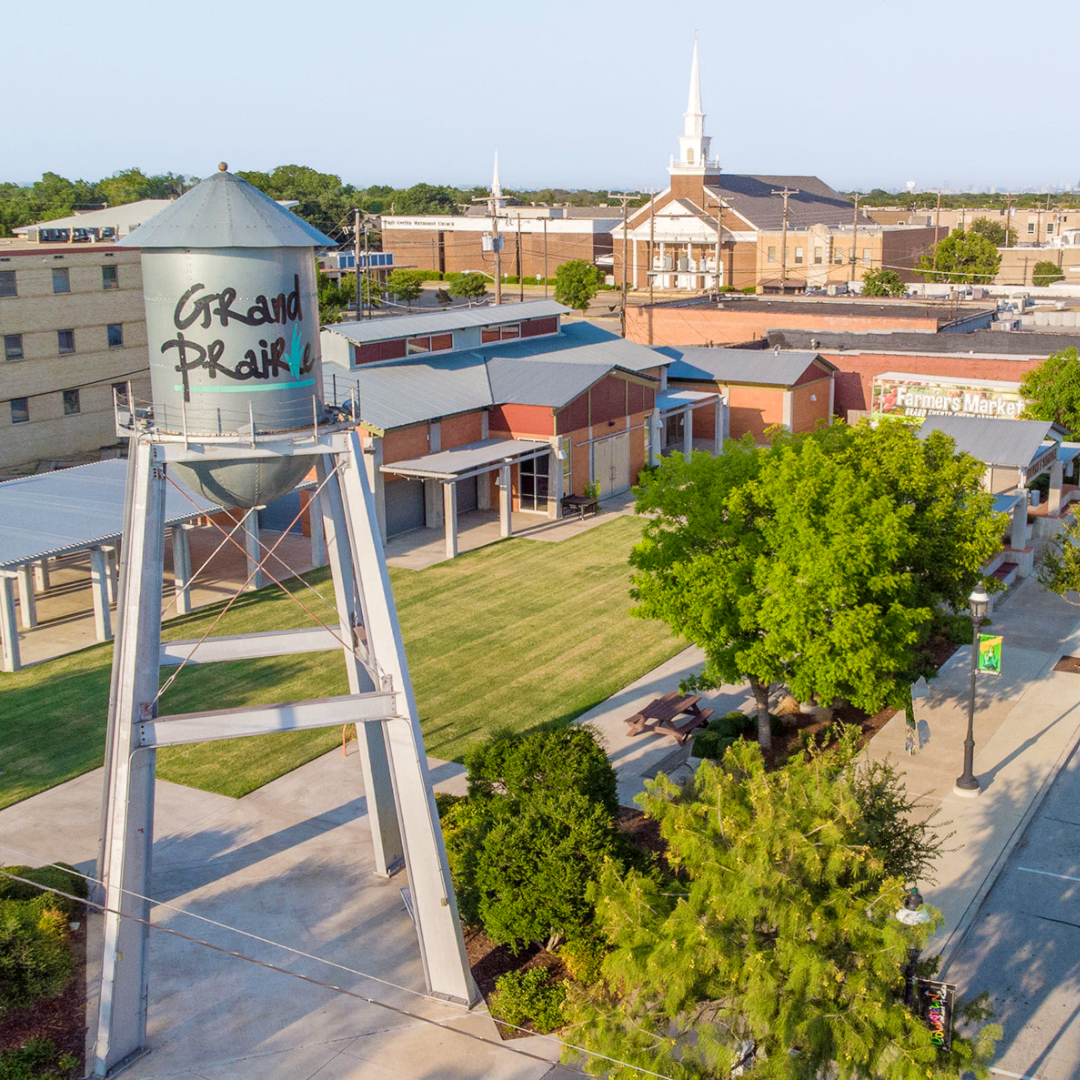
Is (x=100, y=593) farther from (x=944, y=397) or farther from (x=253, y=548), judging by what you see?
(x=944, y=397)

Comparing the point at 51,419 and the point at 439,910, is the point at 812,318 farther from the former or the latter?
the point at 439,910

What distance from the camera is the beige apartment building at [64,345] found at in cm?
4794

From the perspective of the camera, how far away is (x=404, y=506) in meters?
40.7

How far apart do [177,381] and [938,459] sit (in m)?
15.9

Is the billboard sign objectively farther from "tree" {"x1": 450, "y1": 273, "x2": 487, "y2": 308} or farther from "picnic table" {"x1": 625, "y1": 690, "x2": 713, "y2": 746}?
"tree" {"x1": 450, "y1": 273, "x2": 487, "y2": 308}

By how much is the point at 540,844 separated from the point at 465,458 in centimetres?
2389

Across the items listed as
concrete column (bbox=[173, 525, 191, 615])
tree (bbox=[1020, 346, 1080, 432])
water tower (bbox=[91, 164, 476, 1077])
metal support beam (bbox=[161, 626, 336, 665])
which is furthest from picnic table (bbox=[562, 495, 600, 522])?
→ water tower (bbox=[91, 164, 476, 1077])

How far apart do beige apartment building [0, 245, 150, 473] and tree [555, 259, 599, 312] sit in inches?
1587

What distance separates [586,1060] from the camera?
12.6 metres

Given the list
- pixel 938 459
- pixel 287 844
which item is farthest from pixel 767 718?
pixel 287 844

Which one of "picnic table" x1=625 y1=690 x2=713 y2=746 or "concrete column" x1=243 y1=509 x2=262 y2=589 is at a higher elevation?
"concrete column" x1=243 y1=509 x2=262 y2=589

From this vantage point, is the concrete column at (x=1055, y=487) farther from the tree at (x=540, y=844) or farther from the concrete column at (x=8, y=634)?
the concrete column at (x=8, y=634)

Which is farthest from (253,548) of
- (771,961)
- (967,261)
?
(967,261)

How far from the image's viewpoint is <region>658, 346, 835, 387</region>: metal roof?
51781 millimetres
